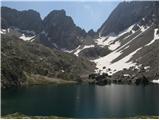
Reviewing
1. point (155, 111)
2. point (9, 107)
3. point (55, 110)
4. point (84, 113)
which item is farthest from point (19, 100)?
point (155, 111)

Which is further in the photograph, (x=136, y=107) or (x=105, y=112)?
(x=136, y=107)

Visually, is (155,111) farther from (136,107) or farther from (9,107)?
(9,107)

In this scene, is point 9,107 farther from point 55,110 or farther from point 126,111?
point 126,111

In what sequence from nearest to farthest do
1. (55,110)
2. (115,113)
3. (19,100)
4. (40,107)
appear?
(115,113), (55,110), (40,107), (19,100)

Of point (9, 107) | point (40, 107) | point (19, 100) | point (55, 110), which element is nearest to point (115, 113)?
point (55, 110)

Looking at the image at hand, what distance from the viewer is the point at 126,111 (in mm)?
105938

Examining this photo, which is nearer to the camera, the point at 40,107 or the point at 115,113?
the point at 115,113

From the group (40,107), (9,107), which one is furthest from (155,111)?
(9,107)

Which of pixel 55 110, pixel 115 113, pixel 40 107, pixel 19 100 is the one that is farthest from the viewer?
pixel 19 100

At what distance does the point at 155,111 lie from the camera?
104312 mm

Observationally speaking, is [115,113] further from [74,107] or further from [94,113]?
[74,107]

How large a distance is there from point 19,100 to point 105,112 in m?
45.4

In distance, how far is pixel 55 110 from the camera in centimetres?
10969

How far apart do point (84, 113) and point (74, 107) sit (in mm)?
15367
